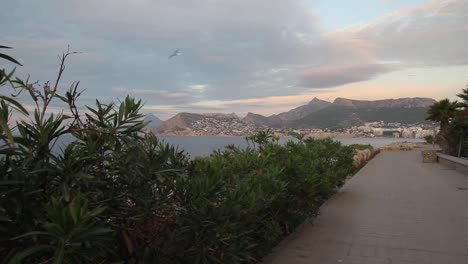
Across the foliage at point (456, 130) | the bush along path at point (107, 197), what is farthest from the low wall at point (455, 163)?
the bush along path at point (107, 197)

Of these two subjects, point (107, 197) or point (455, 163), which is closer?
point (107, 197)

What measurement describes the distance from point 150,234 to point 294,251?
331 centimetres

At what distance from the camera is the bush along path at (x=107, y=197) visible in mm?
2076

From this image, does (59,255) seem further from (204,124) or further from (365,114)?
(365,114)

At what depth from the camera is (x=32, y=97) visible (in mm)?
2566

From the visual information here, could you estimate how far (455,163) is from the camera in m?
19.6

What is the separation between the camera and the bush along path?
208 centimetres

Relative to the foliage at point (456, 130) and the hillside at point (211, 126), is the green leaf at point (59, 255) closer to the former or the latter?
the hillside at point (211, 126)

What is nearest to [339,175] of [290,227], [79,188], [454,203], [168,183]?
[454,203]

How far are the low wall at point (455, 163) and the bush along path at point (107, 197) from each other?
628 inches

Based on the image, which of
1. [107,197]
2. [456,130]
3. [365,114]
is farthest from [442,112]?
[365,114]

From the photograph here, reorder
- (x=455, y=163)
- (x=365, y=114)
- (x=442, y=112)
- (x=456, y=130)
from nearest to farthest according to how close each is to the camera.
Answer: (x=455, y=163), (x=456, y=130), (x=442, y=112), (x=365, y=114)

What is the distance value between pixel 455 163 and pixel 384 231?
1523 cm

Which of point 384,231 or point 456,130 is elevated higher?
point 456,130
